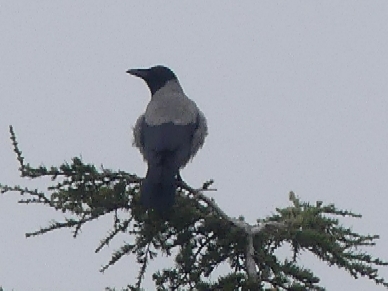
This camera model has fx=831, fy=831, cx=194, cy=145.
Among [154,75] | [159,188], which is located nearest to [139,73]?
[154,75]

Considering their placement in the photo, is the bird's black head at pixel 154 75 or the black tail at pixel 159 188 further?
the bird's black head at pixel 154 75

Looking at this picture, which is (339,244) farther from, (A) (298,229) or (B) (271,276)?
(B) (271,276)

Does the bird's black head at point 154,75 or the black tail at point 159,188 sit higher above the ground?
→ the bird's black head at point 154,75

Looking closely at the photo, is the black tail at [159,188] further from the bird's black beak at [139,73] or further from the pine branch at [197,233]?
the bird's black beak at [139,73]

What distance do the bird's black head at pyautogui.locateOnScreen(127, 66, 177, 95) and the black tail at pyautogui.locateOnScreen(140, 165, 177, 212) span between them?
2210mm

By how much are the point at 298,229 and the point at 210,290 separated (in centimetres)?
85

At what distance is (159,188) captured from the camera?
545cm

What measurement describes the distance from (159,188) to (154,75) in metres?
3.01

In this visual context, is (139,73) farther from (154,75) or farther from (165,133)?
(165,133)

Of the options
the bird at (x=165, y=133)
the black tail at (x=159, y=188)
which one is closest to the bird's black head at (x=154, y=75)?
the bird at (x=165, y=133)

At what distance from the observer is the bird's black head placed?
8242 millimetres

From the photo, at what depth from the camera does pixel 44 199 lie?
457cm

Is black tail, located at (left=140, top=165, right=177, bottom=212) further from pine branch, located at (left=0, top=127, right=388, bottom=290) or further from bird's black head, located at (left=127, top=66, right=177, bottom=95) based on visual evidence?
bird's black head, located at (left=127, top=66, right=177, bottom=95)

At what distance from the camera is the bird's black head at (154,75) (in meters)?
8.24
